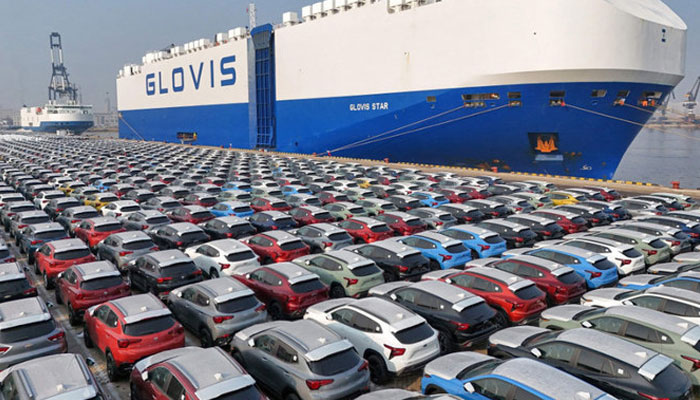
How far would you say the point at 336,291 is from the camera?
1244 centimetres

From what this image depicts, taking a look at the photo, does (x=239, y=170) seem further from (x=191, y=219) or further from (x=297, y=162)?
(x=191, y=219)

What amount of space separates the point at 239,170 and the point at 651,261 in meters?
26.8

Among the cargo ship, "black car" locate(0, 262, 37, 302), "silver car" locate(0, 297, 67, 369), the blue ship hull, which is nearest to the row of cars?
"black car" locate(0, 262, 37, 302)

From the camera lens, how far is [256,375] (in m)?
8.48

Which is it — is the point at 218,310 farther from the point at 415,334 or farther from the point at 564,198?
the point at 564,198

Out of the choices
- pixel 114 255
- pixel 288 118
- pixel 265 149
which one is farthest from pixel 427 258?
pixel 265 149

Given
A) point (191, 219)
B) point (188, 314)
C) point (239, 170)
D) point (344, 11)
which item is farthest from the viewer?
point (344, 11)

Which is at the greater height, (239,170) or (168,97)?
(168,97)

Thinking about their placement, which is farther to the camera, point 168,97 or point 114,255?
point 168,97

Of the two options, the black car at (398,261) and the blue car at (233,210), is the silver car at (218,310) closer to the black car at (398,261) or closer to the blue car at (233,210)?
the black car at (398,261)

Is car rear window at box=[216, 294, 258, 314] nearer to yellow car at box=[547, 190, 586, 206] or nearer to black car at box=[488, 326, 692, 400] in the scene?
black car at box=[488, 326, 692, 400]

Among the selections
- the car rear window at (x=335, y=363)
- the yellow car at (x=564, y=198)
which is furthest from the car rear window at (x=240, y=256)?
the yellow car at (x=564, y=198)

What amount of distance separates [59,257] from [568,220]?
1637cm

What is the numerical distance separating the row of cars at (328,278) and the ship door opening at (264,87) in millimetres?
41389
